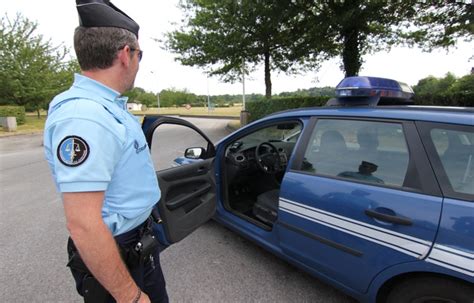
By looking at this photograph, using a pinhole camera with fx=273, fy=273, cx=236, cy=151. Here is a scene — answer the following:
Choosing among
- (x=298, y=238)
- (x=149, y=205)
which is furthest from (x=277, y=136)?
(x=149, y=205)

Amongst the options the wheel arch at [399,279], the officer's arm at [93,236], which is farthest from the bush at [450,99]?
the officer's arm at [93,236]

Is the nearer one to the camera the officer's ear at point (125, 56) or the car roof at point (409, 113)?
the officer's ear at point (125, 56)

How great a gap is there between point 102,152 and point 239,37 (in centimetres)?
1340

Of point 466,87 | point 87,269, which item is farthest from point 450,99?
point 87,269

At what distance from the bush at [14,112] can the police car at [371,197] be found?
69.8 feet

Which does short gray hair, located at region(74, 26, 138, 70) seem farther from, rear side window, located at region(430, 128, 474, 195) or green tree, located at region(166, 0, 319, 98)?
green tree, located at region(166, 0, 319, 98)

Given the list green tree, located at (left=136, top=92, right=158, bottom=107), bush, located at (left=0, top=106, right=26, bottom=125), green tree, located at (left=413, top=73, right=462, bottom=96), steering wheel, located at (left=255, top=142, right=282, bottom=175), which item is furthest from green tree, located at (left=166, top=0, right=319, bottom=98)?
green tree, located at (left=136, top=92, right=158, bottom=107)

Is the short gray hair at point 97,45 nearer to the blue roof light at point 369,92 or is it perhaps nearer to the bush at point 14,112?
the blue roof light at point 369,92

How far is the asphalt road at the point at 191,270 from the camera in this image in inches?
88.5

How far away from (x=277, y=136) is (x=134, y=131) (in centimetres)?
275

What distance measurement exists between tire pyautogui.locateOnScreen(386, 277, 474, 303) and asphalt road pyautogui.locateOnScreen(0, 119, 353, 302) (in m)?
0.68

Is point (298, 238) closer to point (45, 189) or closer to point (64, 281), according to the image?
point (64, 281)

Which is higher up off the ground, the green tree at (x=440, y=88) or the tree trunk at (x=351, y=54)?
the tree trunk at (x=351, y=54)

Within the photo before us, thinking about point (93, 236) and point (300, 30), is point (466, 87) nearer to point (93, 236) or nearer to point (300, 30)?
point (300, 30)
